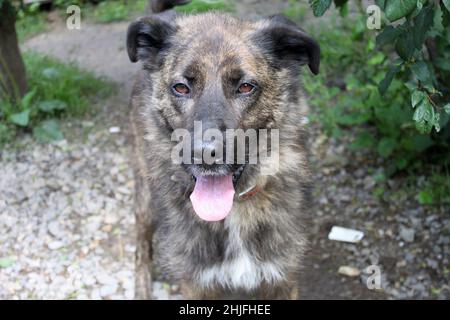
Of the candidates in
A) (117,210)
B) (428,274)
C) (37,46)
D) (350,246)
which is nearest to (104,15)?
(37,46)

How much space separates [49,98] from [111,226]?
5.57 ft

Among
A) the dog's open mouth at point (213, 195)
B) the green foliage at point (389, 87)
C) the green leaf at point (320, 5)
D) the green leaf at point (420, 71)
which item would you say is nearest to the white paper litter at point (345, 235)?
the green foliage at point (389, 87)

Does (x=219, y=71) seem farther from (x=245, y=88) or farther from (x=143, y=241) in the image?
(x=143, y=241)

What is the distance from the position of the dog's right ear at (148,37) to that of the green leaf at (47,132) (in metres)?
2.21

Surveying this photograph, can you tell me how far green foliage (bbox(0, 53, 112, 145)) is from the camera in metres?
5.62

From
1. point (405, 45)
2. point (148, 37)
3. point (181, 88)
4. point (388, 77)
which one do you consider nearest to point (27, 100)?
point (148, 37)

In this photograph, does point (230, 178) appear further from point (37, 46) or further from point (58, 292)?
point (37, 46)

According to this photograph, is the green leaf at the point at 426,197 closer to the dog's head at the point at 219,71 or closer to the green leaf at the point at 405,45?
the dog's head at the point at 219,71

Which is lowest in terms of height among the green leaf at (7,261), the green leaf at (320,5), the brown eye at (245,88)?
the green leaf at (7,261)

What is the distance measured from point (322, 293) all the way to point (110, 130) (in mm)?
2572

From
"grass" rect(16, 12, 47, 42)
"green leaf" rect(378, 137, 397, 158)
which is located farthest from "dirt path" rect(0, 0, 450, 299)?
"grass" rect(16, 12, 47, 42)

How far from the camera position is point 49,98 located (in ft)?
19.7

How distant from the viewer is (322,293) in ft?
14.2

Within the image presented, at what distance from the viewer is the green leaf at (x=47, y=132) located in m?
5.60
